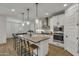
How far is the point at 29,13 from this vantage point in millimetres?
2078

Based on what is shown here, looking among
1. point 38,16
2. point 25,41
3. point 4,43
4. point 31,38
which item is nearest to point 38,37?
point 31,38

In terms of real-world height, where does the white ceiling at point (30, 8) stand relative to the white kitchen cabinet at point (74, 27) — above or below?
above

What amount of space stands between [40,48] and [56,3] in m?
1.23

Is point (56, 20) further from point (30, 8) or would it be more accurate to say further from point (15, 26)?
point (15, 26)

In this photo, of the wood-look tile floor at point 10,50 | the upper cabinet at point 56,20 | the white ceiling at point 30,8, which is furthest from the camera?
the upper cabinet at point 56,20

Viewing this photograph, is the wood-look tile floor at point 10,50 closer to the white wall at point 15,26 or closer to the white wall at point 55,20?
the white wall at point 15,26

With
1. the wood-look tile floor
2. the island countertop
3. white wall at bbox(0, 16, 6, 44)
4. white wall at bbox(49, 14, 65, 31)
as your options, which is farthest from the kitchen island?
white wall at bbox(0, 16, 6, 44)

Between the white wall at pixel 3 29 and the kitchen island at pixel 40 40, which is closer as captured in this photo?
the white wall at pixel 3 29

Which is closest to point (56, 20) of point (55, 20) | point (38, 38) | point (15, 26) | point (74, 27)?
point (55, 20)

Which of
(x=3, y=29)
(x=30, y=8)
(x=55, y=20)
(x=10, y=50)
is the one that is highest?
(x=30, y=8)

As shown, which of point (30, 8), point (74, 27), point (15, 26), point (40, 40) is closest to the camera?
point (30, 8)

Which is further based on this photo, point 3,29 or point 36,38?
point 36,38

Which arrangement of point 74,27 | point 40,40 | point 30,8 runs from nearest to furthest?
1. point 30,8
2. point 40,40
3. point 74,27

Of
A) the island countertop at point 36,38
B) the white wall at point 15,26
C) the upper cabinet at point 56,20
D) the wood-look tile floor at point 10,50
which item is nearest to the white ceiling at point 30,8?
the white wall at point 15,26
